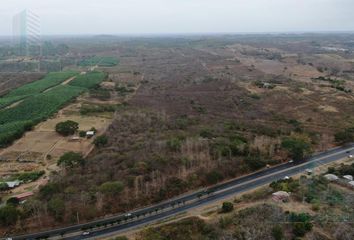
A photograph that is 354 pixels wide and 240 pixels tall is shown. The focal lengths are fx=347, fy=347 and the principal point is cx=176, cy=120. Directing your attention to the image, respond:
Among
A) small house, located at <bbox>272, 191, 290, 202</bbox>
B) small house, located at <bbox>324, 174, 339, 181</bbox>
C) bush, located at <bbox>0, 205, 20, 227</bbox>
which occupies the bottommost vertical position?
bush, located at <bbox>0, 205, 20, 227</bbox>

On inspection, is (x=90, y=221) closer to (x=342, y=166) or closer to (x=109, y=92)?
(x=342, y=166)

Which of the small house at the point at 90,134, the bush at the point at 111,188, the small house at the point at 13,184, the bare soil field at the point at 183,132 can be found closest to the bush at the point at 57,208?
the bare soil field at the point at 183,132

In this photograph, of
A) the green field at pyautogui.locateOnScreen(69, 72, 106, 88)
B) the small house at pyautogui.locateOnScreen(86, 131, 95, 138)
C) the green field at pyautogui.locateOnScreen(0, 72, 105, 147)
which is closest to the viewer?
the small house at pyautogui.locateOnScreen(86, 131, 95, 138)

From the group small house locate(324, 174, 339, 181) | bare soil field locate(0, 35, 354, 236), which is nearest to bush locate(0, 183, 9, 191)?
bare soil field locate(0, 35, 354, 236)

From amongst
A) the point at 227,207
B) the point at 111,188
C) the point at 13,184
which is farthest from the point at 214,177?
the point at 13,184

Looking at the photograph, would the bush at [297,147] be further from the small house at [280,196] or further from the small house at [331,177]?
the small house at [280,196]

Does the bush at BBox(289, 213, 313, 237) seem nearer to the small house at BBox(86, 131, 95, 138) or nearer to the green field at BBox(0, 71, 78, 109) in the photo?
the small house at BBox(86, 131, 95, 138)
